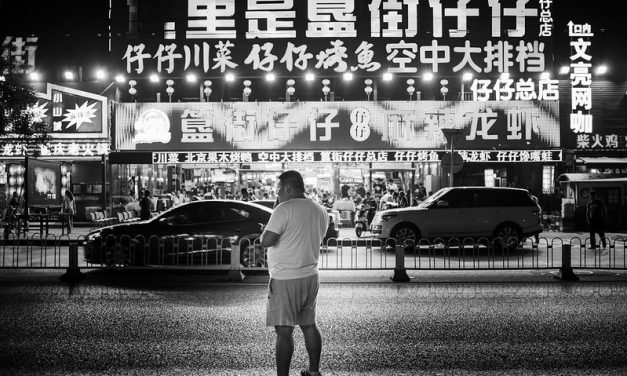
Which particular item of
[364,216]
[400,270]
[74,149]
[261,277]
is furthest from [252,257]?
[74,149]

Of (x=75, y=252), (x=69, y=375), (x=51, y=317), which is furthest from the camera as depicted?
(x=75, y=252)

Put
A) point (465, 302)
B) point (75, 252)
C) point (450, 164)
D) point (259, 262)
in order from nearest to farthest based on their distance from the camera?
point (465, 302) < point (75, 252) < point (259, 262) < point (450, 164)

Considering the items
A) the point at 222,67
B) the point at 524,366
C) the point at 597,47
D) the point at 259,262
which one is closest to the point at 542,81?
the point at 597,47

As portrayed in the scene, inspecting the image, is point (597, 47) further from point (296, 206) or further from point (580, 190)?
point (296, 206)

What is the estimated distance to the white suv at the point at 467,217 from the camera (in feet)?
59.1

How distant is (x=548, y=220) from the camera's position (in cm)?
2569

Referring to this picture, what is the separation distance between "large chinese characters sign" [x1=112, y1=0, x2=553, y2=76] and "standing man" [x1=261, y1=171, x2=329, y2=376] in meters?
21.0

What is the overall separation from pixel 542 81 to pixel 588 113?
10.5ft

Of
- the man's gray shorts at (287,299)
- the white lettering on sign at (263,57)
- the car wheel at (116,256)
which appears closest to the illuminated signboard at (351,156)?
the white lettering on sign at (263,57)

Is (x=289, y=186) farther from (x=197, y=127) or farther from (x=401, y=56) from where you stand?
(x=401, y=56)

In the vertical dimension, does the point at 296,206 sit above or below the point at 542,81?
below

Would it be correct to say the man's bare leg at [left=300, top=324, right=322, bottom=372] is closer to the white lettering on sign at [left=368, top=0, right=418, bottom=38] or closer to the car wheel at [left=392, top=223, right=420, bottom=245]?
the car wheel at [left=392, top=223, right=420, bottom=245]

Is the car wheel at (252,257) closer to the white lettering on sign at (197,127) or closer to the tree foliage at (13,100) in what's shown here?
the tree foliage at (13,100)

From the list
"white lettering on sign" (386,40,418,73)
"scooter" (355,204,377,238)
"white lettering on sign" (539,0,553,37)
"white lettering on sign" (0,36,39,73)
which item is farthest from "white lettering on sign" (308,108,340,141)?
"white lettering on sign" (0,36,39,73)
